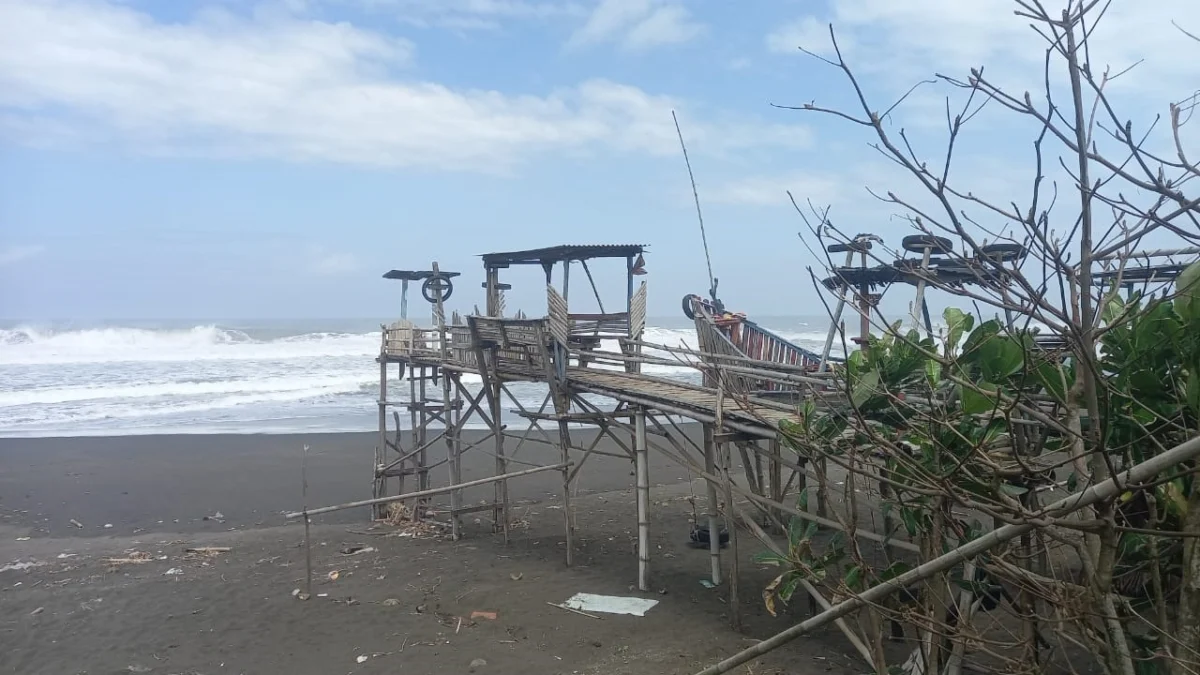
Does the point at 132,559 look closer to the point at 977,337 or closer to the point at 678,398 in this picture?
the point at 678,398

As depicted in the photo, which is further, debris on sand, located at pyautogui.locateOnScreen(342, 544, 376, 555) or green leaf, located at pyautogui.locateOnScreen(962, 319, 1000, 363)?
debris on sand, located at pyautogui.locateOnScreen(342, 544, 376, 555)

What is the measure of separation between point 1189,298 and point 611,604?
779 centimetres

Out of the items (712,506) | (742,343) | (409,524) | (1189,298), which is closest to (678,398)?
(712,506)

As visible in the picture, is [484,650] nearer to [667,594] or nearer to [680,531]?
[667,594]

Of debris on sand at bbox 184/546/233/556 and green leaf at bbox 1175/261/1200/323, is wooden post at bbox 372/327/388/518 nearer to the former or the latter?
debris on sand at bbox 184/546/233/556

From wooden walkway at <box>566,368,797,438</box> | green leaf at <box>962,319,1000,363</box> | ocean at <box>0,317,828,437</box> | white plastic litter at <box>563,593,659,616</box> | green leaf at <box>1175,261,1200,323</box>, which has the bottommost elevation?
white plastic litter at <box>563,593,659,616</box>

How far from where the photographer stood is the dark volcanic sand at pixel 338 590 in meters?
9.19

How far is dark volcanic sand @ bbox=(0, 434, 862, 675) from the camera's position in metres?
9.19

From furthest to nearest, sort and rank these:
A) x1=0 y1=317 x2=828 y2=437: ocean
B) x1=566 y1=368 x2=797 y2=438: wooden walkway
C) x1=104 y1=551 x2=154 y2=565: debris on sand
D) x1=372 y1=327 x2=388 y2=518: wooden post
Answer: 1. x1=0 y1=317 x2=828 y2=437: ocean
2. x1=372 y1=327 x2=388 y2=518: wooden post
3. x1=104 y1=551 x2=154 y2=565: debris on sand
4. x1=566 y1=368 x2=797 y2=438: wooden walkway

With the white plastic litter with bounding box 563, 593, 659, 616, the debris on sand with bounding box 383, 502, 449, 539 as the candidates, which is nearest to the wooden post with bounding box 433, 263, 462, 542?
the debris on sand with bounding box 383, 502, 449, 539

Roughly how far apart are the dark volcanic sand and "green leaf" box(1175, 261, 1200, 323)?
17.5 feet

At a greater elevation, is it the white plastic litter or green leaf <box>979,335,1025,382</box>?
green leaf <box>979,335,1025,382</box>

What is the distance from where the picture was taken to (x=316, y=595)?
1128cm

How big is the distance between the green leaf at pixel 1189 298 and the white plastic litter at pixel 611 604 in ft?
23.8
